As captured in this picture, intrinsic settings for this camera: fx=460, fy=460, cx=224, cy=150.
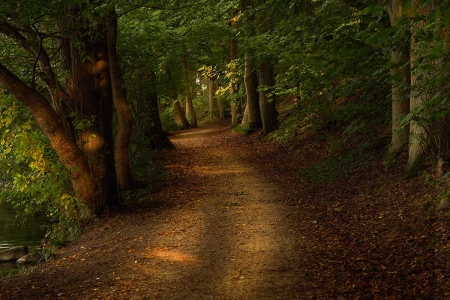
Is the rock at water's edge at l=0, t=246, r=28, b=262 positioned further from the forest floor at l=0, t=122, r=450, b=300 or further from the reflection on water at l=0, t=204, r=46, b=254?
the forest floor at l=0, t=122, r=450, b=300

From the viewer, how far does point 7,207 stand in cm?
1772

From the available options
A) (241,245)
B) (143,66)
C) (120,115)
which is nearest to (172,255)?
(241,245)

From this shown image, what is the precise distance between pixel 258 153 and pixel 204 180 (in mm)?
5845

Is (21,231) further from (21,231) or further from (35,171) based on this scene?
(35,171)

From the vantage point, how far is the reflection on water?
12453 mm

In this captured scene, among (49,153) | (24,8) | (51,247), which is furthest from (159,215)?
(24,8)

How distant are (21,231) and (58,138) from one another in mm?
5390

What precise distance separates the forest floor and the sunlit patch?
18mm

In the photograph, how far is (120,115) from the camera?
39.9ft

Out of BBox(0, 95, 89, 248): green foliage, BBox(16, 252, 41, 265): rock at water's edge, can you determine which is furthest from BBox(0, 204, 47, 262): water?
BBox(16, 252, 41, 265): rock at water's edge

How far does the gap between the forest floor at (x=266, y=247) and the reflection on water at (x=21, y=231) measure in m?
3.25

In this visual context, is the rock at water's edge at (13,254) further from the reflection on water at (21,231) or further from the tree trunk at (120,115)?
the tree trunk at (120,115)

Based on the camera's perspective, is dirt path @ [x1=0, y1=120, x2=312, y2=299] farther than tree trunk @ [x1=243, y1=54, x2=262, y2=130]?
No

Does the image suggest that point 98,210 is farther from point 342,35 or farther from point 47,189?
point 342,35
